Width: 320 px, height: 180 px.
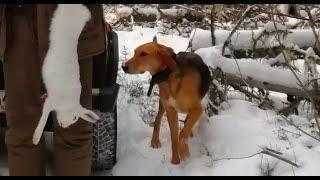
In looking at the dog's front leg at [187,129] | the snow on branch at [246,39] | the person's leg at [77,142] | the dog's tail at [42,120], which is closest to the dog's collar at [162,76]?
the dog's front leg at [187,129]

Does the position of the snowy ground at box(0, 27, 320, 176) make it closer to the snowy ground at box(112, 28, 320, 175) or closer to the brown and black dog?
the snowy ground at box(112, 28, 320, 175)

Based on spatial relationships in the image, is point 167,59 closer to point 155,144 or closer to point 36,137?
point 155,144

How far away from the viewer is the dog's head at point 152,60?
3.75 metres

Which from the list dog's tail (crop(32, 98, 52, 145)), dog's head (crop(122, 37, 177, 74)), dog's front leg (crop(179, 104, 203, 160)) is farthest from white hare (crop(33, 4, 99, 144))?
dog's front leg (crop(179, 104, 203, 160))

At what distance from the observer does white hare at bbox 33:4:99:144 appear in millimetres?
2738

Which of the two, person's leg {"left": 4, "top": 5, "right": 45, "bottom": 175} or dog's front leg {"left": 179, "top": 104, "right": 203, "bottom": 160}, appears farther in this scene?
dog's front leg {"left": 179, "top": 104, "right": 203, "bottom": 160}

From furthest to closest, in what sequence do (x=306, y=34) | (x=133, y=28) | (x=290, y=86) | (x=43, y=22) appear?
(x=133, y=28) → (x=306, y=34) → (x=290, y=86) → (x=43, y=22)

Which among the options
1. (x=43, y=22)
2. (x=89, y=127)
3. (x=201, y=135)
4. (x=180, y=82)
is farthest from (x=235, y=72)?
(x=43, y=22)

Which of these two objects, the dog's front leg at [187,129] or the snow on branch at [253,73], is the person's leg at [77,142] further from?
the snow on branch at [253,73]

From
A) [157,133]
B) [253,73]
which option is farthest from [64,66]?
[253,73]

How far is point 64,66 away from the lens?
2773 millimetres

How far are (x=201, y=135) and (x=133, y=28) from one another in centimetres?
438
